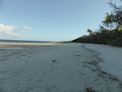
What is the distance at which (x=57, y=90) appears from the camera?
5.21 metres

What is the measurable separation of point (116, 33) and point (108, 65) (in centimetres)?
1825

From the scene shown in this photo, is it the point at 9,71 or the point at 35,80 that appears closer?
the point at 35,80

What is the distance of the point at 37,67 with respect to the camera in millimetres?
7199

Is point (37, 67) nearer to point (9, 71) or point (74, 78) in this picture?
point (9, 71)

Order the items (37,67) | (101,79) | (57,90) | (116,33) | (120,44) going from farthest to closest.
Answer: (116,33), (120,44), (37,67), (101,79), (57,90)

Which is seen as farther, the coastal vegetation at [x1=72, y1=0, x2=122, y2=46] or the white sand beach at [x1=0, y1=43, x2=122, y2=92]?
the coastal vegetation at [x1=72, y1=0, x2=122, y2=46]

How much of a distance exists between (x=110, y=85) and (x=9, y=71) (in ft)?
11.4

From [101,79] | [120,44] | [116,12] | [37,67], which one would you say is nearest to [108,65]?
[101,79]

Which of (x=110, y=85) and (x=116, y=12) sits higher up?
(x=116, y=12)

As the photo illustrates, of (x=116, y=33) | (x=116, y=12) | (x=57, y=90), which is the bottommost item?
(x=57, y=90)

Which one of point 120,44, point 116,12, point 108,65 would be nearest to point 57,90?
point 108,65

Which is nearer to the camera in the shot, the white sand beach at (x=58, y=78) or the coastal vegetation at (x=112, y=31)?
the white sand beach at (x=58, y=78)

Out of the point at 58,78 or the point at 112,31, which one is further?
the point at 112,31

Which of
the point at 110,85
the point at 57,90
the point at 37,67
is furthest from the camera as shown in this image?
the point at 37,67
